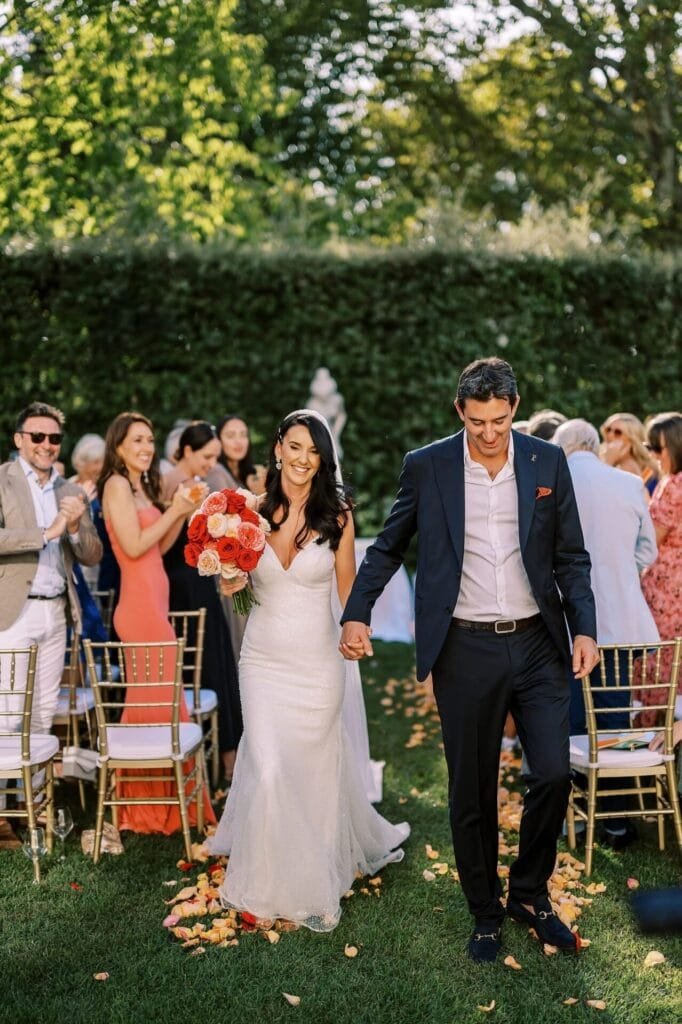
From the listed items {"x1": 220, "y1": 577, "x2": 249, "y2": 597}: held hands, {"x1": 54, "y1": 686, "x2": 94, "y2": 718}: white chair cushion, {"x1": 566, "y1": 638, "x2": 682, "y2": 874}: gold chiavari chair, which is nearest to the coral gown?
{"x1": 54, "y1": 686, "x2": 94, "y2": 718}: white chair cushion

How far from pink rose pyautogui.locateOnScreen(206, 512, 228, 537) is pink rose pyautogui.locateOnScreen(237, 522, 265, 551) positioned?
77 millimetres

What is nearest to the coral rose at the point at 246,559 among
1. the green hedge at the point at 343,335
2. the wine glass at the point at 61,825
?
the wine glass at the point at 61,825

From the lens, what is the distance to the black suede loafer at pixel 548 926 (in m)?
4.25

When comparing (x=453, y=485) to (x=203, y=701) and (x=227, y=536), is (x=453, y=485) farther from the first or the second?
(x=203, y=701)

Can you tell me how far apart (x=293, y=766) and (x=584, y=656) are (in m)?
1.41

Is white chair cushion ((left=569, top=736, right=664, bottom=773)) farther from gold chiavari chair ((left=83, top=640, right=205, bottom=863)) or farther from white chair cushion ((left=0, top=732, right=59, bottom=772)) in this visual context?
white chair cushion ((left=0, top=732, right=59, bottom=772))

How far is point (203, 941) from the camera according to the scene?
4.41 m

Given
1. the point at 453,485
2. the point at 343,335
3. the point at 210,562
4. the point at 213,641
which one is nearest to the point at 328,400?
the point at 343,335

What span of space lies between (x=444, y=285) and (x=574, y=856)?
770 cm

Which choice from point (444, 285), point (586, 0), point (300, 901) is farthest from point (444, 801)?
point (586, 0)

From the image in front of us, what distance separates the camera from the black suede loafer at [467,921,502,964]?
4.18 metres

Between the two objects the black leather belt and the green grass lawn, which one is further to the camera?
the black leather belt

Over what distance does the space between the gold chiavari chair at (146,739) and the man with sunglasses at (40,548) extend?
435 millimetres

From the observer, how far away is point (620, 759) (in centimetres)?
501
